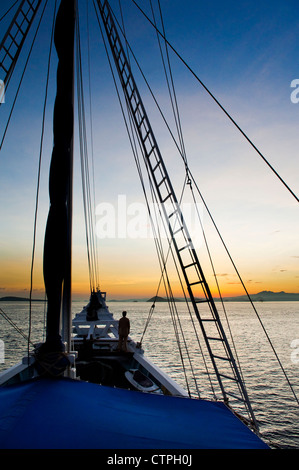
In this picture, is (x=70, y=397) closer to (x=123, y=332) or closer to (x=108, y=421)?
(x=108, y=421)

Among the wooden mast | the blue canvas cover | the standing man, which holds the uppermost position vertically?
the wooden mast

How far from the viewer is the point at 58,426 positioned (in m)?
2.91

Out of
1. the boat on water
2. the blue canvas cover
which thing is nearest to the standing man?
the boat on water

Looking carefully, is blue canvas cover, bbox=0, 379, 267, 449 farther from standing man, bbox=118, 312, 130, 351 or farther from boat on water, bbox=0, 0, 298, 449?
standing man, bbox=118, 312, 130, 351

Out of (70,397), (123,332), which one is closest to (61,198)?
(70,397)

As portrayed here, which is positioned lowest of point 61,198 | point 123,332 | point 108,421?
point 123,332

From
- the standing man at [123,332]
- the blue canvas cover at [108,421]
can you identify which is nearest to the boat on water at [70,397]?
the blue canvas cover at [108,421]

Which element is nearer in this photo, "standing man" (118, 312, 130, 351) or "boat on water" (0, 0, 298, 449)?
"boat on water" (0, 0, 298, 449)

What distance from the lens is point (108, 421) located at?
3098mm

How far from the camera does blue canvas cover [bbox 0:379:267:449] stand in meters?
2.73

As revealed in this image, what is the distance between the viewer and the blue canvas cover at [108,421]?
8.95ft
